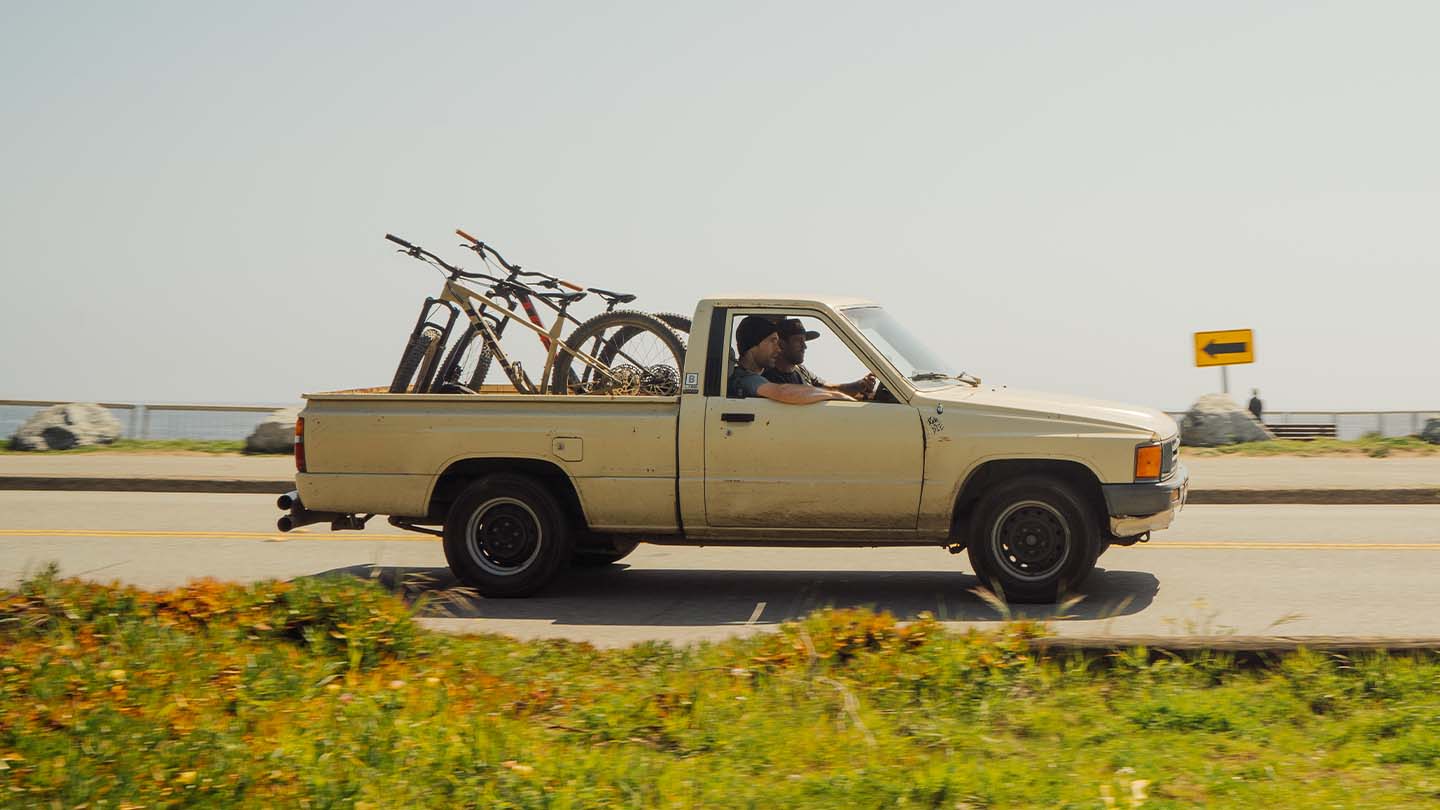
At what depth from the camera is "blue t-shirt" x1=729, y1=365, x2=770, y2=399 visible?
351 inches

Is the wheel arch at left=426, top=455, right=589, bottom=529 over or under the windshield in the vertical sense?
under

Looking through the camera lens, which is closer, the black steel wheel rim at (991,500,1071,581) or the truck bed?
the black steel wheel rim at (991,500,1071,581)

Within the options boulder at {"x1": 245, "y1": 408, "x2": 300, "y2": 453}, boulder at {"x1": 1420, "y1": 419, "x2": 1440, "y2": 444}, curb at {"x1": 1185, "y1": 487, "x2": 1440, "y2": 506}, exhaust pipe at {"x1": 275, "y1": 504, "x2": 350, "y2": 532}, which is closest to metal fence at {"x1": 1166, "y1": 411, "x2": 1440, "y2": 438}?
boulder at {"x1": 1420, "y1": 419, "x2": 1440, "y2": 444}

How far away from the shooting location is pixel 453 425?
9.22 m

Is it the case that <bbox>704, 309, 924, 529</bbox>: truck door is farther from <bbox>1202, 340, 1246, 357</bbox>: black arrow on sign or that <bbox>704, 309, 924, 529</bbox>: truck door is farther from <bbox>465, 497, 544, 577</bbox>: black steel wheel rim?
<bbox>1202, 340, 1246, 357</bbox>: black arrow on sign

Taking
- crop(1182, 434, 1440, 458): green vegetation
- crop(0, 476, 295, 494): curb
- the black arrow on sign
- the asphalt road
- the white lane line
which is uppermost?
the black arrow on sign

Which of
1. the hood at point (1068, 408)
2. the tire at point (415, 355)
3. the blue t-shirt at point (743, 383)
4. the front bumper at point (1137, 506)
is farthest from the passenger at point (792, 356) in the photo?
the tire at point (415, 355)

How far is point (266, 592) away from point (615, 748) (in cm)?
266

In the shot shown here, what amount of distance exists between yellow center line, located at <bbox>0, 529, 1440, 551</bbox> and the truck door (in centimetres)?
360

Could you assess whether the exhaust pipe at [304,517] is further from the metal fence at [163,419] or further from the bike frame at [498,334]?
the metal fence at [163,419]

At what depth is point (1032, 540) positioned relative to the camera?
8.65 meters

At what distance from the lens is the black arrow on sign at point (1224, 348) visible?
25.8 meters

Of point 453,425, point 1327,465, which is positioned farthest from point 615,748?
point 1327,465

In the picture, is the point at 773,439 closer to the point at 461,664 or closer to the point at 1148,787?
the point at 461,664
